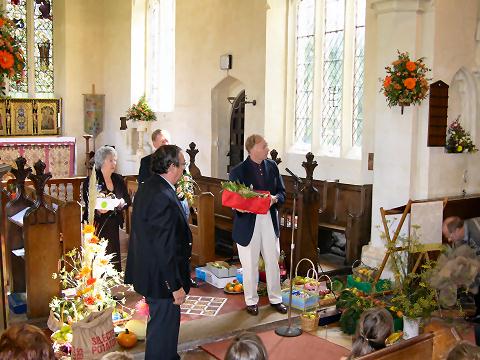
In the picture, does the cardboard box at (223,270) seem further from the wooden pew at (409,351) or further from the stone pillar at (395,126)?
the wooden pew at (409,351)

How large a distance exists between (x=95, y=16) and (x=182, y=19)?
4.00m

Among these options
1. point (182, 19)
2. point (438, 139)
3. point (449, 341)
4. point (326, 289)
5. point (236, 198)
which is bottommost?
point (326, 289)

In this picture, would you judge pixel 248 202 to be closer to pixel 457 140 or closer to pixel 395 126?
pixel 395 126

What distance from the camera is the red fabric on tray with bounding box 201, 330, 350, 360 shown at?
17.2ft

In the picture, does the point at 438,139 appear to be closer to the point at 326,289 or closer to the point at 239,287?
the point at 326,289

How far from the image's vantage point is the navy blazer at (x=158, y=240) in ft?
13.8

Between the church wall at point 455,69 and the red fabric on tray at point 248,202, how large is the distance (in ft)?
8.60

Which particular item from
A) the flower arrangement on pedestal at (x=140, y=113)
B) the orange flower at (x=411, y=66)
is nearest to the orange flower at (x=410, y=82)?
the orange flower at (x=411, y=66)

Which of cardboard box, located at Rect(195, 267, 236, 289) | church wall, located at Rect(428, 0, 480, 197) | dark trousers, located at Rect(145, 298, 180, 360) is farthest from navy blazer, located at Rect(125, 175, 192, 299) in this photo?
church wall, located at Rect(428, 0, 480, 197)

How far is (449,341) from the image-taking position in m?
3.68

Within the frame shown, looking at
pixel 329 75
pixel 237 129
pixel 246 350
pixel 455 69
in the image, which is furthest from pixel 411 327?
pixel 237 129

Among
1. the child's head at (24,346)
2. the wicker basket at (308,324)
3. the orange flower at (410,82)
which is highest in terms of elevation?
the orange flower at (410,82)

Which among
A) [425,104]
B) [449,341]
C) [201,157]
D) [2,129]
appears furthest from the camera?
[2,129]

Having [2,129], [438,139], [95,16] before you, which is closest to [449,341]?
[438,139]
